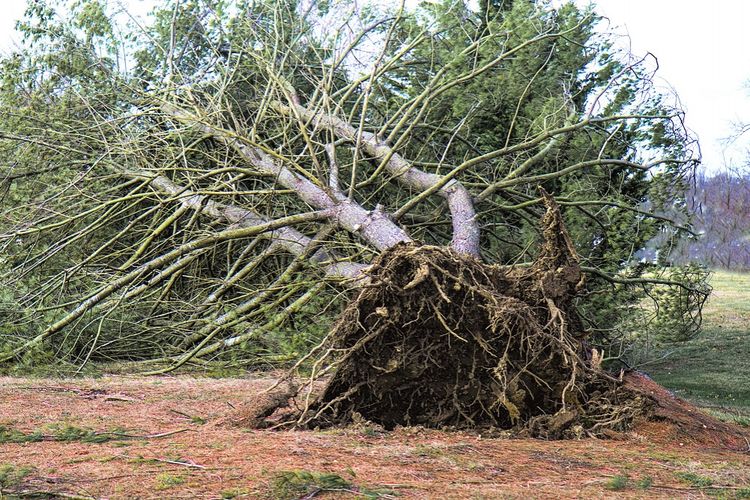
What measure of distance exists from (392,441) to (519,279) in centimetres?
169

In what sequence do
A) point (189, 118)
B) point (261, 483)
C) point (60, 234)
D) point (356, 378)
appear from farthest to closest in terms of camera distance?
point (60, 234)
point (189, 118)
point (356, 378)
point (261, 483)

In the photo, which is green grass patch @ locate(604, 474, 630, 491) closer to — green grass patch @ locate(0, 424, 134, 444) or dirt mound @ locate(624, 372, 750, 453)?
dirt mound @ locate(624, 372, 750, 453)

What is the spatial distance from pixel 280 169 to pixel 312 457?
5.18 meters

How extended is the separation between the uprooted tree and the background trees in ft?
0.11

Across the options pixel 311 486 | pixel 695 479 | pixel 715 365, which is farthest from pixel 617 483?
pixel 715 365

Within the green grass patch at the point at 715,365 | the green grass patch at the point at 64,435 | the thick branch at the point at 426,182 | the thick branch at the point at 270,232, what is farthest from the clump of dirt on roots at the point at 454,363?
the thick branch at the point at 270,232

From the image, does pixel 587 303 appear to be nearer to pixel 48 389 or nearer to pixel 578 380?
pixel 578 380

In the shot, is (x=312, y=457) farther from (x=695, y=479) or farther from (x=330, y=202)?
(x=330, y=202)

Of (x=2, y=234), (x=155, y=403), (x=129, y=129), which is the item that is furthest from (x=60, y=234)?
(x=155, y=403)

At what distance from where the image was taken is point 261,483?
3799 mm

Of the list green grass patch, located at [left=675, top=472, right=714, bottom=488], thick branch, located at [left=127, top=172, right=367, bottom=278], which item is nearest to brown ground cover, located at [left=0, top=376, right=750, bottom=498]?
green grass patch, located at [left=675, top=472, right=714, bottom=488]

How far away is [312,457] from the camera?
4.33 metres

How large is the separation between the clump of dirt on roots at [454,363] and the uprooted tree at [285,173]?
1921 millimetres

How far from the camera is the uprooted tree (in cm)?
910
